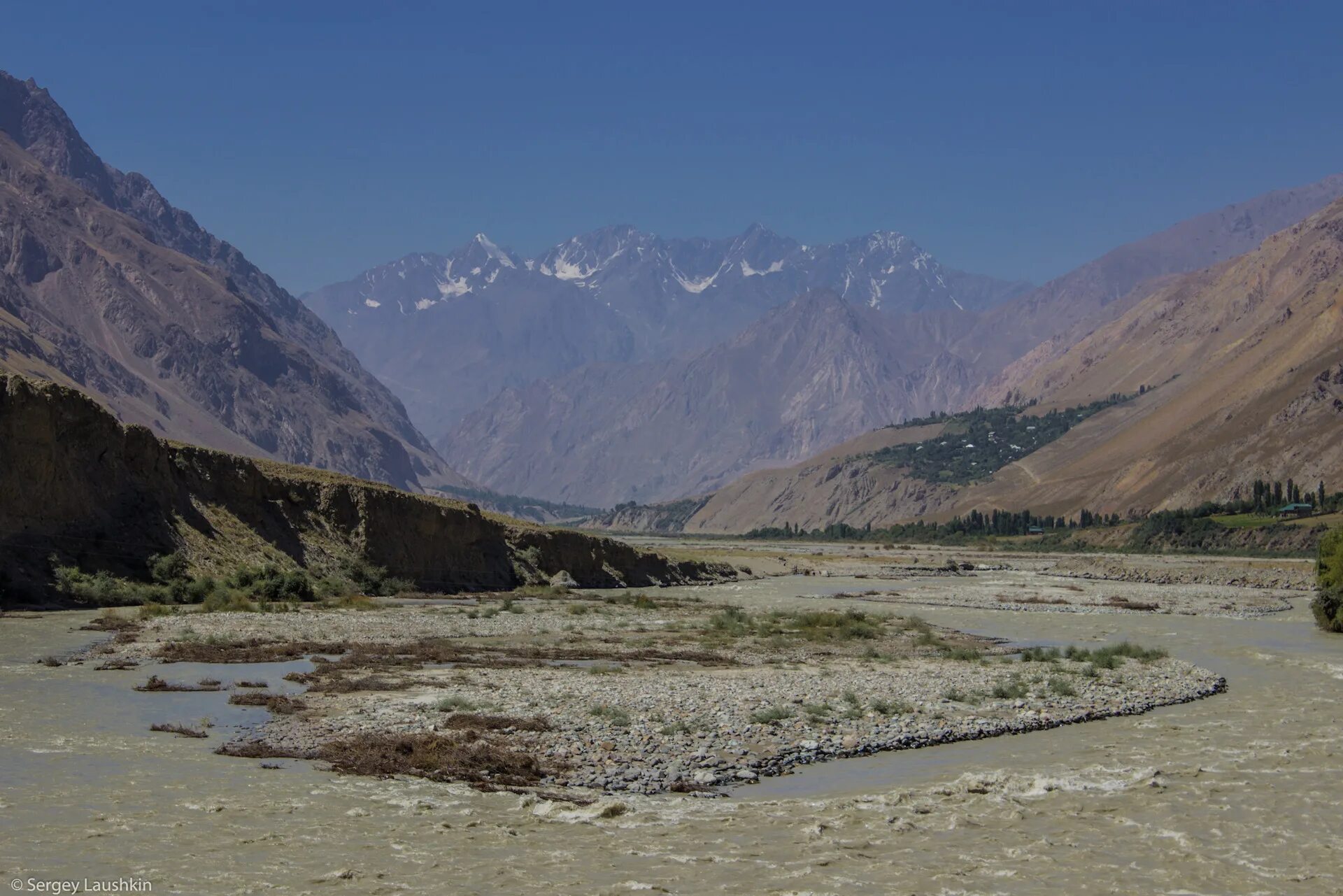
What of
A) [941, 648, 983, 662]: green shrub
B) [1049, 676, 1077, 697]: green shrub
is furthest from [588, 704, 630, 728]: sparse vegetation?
[941, 648, 983, 662]: green shrub

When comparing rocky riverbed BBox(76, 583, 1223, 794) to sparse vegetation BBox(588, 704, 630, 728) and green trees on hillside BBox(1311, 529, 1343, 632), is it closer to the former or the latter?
sparse vegetation BBox(588, 704, 630, 728)

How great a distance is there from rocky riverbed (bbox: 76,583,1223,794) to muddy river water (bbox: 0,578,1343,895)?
1.13 metres

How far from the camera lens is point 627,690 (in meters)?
28.2

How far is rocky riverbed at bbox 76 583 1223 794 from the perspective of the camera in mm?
21266

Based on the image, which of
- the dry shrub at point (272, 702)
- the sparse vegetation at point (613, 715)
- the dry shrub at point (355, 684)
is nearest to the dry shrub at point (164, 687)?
the dry shrub at point (272, 702)

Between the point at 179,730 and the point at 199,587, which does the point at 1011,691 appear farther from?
the point at 199,587

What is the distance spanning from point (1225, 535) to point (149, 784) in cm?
13556

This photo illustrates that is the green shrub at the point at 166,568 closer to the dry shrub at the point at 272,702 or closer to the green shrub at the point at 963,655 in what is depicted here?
the dry shrub at the point at 272,702

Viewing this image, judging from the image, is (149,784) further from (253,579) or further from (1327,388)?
(1327,388)

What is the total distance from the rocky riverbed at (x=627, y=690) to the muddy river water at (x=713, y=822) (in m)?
1.13

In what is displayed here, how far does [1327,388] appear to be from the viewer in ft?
595

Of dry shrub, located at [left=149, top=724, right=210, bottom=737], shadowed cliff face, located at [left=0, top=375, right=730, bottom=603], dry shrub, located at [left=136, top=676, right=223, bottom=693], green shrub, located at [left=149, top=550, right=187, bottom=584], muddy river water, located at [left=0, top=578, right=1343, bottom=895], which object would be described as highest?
shadowed cliff face, located at [left=0, top=375, right=730, bottom=603]

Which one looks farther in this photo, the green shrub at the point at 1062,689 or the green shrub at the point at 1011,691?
the green shrub at the point at 1062,689

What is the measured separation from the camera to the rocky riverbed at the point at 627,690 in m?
21.3
